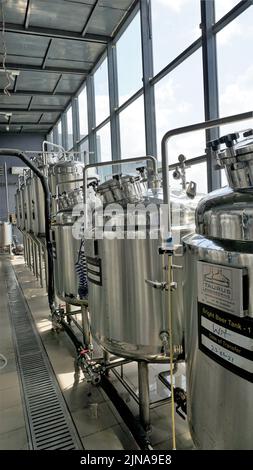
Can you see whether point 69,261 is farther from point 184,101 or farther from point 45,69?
point 45,69

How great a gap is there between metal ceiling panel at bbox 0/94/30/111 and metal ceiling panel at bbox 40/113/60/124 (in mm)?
877

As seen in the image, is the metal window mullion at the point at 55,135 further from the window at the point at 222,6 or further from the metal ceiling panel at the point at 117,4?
the window at the point at 222,6

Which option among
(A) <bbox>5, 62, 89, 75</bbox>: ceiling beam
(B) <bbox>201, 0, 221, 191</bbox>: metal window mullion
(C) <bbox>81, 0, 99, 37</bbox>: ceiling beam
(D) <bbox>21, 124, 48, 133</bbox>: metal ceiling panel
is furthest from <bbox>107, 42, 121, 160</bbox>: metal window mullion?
(D) <bbox>21, 124, 48, 133</bbox>: metal ceiling panel

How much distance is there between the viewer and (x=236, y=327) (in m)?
0.70

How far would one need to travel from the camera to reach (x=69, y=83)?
651 cm

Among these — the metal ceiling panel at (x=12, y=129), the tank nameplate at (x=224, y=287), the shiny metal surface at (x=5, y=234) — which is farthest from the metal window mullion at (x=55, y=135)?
the tank nameplate at (x=224, y=287)

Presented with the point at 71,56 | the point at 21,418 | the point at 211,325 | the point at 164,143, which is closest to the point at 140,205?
the point at 164,143

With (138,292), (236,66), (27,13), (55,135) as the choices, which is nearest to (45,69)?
(27,13)

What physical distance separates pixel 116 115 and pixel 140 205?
3.71 meters

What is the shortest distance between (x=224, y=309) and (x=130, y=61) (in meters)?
4.41

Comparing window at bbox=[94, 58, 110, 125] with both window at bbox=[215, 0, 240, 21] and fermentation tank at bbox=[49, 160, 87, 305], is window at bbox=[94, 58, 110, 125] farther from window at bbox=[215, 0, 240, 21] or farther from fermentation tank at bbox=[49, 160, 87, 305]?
fermentation tank at bbox=[49, 160, 87, 305]

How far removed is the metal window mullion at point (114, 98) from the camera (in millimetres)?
4844

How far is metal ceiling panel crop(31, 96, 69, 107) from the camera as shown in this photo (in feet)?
23.8

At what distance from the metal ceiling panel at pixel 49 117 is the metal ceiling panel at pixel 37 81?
1.58 m
